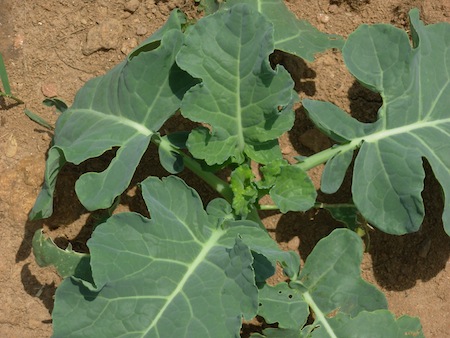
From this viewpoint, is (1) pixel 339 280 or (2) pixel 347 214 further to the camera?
(2) pixel 347 214

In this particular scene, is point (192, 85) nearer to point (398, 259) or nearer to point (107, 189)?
point (107, 189)

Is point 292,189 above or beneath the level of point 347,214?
above

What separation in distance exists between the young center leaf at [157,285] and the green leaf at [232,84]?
1.30 feet

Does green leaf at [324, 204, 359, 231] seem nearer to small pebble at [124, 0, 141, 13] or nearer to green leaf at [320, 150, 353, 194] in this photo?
green leaf at [320, 150, 353, 194]

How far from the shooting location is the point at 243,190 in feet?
9.19

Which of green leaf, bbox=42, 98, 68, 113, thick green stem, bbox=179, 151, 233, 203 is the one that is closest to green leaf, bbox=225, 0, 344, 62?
thick green stem, bbox=179, 151, 233, 203

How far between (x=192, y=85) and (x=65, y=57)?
3.48 feet

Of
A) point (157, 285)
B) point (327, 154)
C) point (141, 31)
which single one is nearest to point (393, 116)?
point (327, 154)

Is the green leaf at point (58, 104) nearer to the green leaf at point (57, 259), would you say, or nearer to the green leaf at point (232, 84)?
the green leaf at point (57, 259)

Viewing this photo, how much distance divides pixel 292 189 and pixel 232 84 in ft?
1.73

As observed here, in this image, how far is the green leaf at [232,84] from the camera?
2.58 metres

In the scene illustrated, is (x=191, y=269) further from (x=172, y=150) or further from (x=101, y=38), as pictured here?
(x=101, y=38)

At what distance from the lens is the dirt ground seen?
10.7 ft

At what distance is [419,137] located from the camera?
2844mm
